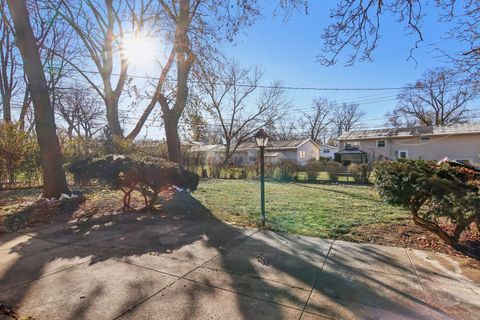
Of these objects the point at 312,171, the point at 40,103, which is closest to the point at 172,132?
the point at 40,103

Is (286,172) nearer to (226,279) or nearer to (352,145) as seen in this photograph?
(226,279)

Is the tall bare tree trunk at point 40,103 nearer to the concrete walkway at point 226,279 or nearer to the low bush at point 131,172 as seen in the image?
the low bush at point 131,172

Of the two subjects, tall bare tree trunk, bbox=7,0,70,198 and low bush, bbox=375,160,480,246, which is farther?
tall bare tree trunk, bbox=7,0,70,198

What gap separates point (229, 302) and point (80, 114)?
32.8m

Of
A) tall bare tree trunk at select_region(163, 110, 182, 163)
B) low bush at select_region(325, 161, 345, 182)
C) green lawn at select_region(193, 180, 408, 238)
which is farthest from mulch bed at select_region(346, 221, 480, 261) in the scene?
low bush at select_region(325, 161, 345, 182)

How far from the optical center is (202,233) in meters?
4.56

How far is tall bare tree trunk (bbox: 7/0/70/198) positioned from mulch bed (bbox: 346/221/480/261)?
7.13m

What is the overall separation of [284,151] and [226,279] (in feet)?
101

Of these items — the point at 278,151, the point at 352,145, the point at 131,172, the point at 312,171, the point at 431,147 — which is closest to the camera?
the point at 131,172

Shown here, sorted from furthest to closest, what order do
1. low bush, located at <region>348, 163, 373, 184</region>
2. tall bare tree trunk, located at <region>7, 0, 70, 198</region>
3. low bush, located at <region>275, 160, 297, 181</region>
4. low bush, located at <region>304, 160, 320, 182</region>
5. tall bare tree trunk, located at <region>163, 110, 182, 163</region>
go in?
low bush, located at <region>275, 160, 297, 181</region>
low bush, located at <region>304, 160, 320, 182</region>
low bush, located at <region>348, 163, 373, 184</region>
tall bare tree trunk, located at <region>163, 110, 182, 163</region>
tall bare tree trunk, located at <region>7, 0, 70, 198</region>

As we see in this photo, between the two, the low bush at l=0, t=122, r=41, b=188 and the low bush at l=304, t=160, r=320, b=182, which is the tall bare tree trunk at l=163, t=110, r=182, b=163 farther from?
the low bush at l=304, t=160, r=320, b=182

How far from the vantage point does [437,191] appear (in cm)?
381

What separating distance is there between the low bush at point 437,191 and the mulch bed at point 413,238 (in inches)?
6.7

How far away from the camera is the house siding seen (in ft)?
72.1
